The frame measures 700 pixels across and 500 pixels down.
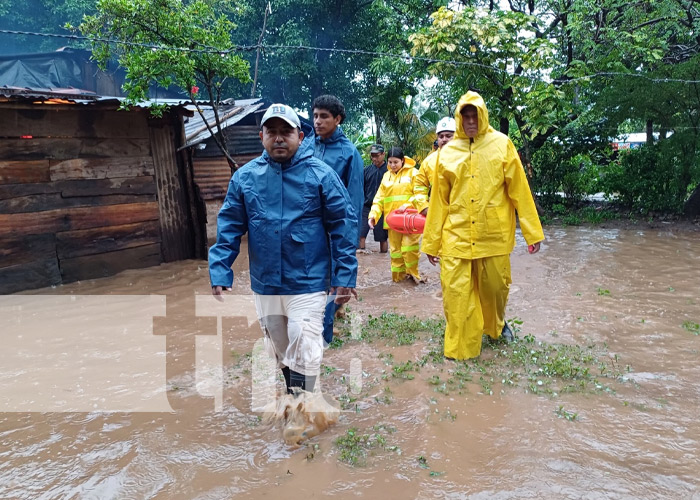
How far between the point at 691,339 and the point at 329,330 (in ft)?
10.3

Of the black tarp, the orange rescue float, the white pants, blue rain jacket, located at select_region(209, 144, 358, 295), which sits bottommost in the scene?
the white pants

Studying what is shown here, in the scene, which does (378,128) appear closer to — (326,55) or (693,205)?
(326,55)

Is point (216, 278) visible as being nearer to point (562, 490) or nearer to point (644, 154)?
point (562, 490)

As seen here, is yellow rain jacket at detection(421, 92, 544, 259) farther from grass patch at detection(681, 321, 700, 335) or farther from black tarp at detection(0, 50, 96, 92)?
black tarp at detection(0, 50, 96, 92)

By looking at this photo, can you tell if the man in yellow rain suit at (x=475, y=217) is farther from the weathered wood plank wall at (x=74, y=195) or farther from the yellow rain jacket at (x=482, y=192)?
the weathered wood plank wall at (x=74, y=195)

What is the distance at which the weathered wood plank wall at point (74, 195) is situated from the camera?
23.4ft

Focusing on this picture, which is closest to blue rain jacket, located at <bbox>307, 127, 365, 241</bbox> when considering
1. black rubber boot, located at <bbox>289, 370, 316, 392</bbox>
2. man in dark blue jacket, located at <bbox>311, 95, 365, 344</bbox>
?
man in dark blue jacket, located at <bbox>311, 95, 365, 344</bbox>

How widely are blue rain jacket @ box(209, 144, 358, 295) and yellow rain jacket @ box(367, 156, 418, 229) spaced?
4071 millimetres

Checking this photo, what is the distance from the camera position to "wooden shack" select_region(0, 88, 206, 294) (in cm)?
712

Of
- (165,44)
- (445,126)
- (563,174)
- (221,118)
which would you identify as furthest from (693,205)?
(165,44)

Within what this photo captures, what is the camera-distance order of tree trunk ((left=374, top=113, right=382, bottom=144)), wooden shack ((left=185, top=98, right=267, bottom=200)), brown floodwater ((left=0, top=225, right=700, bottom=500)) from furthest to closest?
1. tree trunk ((left=374, top=113, right=382, bottom=144))
2. wooden shack ((left=185, top=98, right=267, bottom=200))
3. brown floodwater ((left=0, top=225, right=700, bottom=500))

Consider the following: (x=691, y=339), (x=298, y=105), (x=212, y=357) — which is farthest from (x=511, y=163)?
(x=298, y=105)

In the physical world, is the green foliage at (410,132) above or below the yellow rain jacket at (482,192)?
above

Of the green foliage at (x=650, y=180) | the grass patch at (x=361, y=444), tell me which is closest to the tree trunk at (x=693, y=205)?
the green foliage at (x=650, y=180)
